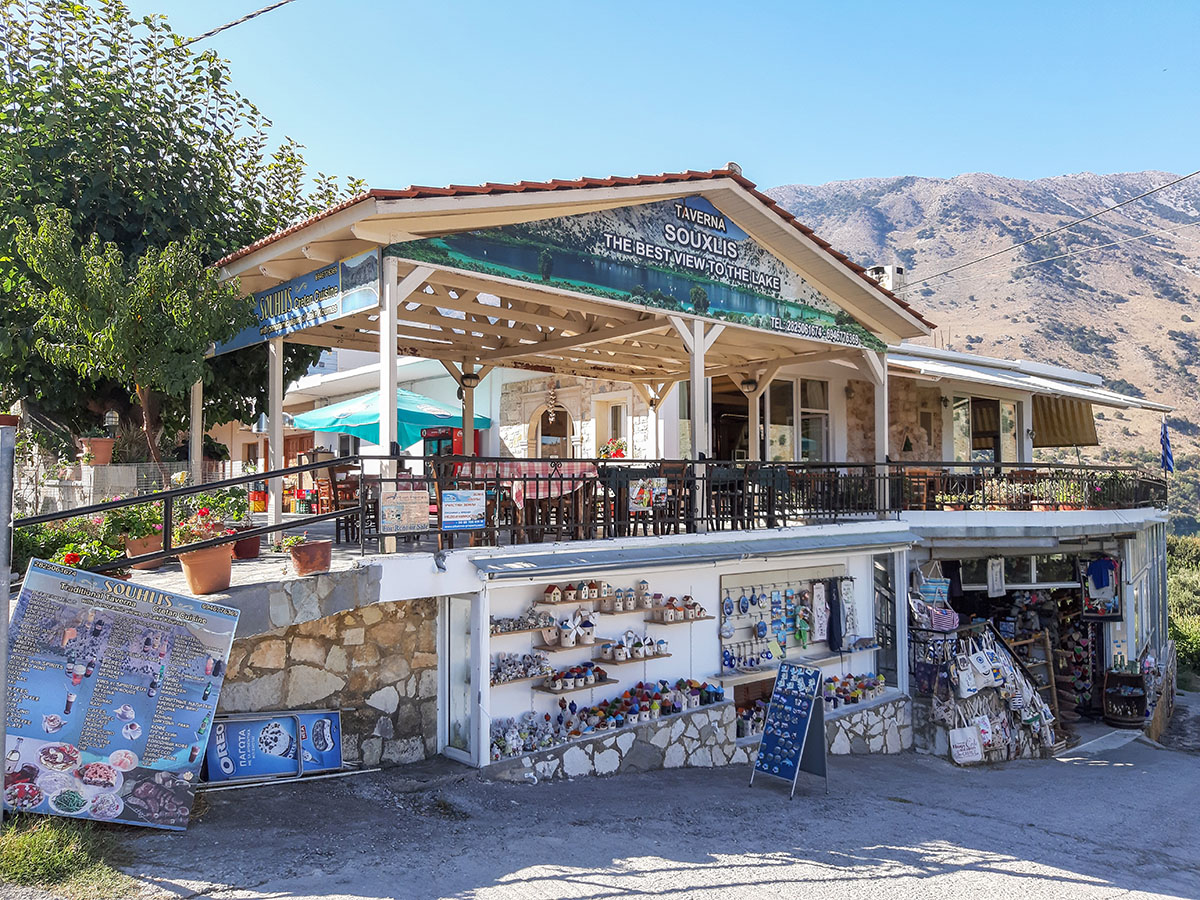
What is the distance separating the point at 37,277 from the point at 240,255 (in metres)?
3.25

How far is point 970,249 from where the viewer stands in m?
95.6

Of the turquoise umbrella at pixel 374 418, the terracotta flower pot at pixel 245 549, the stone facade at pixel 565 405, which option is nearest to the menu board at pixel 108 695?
the terracotta flower pot at pixel 245 549

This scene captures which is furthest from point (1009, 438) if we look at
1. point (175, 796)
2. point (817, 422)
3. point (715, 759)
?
point (175, 796)

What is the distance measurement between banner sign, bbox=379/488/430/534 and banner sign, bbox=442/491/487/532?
0.77 ft

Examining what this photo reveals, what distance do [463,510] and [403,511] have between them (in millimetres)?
600

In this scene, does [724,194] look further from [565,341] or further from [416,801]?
[416,801]

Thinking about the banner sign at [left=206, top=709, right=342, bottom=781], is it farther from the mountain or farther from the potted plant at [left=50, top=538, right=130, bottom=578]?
the mountain

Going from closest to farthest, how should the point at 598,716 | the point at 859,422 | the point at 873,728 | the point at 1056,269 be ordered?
the point at 598,716 → the point at 873,728 → the point at 859,422 → the point at 1056,269

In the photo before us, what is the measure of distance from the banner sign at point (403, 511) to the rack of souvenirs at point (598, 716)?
7.15 ft

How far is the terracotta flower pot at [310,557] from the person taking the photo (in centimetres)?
645

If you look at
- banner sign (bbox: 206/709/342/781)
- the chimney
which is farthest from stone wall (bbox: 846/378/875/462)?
banner sign (bbox: 206/709/342/781)

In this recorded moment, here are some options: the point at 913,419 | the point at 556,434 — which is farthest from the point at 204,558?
the point at 913,419

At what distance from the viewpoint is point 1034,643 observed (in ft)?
50.5

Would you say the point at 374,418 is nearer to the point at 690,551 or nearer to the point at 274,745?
the point at 690,551
